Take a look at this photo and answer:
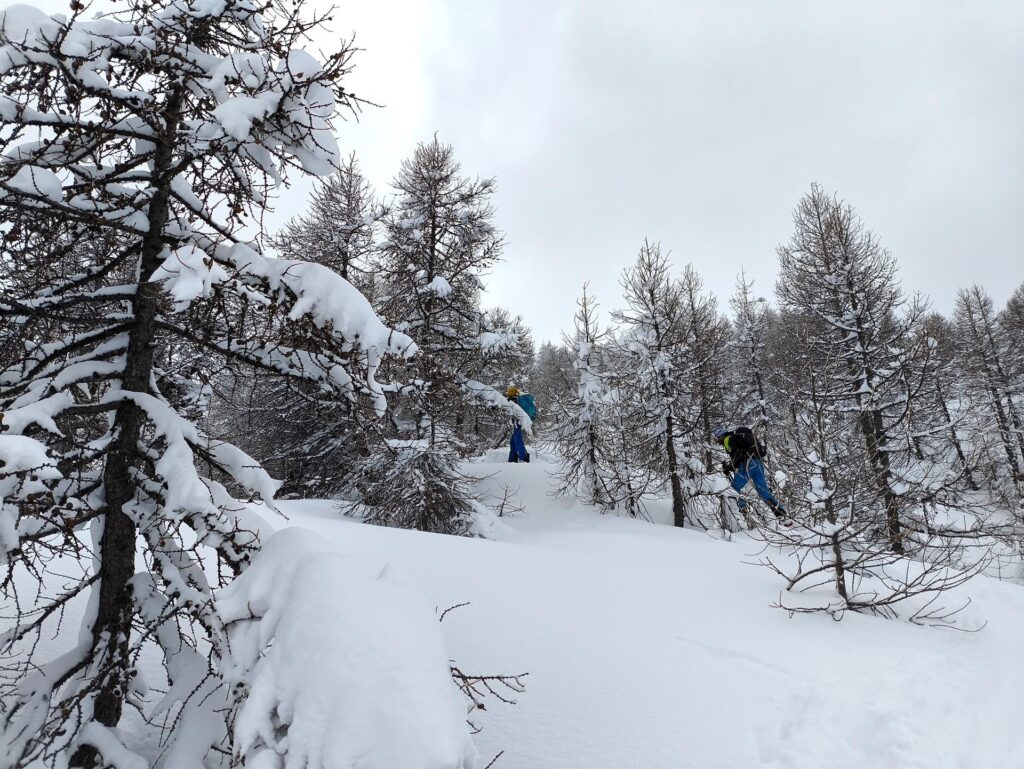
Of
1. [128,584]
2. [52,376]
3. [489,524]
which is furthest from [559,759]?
[489,524]

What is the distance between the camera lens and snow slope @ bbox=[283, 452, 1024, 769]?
2.91 meters

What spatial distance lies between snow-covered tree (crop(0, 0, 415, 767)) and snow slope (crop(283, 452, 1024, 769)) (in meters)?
1.29

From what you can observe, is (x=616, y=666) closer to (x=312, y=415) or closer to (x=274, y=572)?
(x=274, y=572)

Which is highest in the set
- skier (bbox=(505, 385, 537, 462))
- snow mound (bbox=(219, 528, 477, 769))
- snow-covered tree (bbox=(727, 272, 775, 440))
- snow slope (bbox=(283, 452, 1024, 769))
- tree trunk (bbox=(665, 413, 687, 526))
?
snow-covered tree (bbox=(727, 272, 775, 440))

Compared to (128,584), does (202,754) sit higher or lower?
lower

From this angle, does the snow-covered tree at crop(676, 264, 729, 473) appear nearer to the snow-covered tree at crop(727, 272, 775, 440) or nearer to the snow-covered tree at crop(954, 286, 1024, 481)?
the snow-covered tree at crop(727, 272, 775, 440)

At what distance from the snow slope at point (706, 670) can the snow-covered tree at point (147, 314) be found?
1289 millimetres

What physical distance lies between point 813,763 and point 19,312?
5.13 meters

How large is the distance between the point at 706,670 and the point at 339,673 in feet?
9.98

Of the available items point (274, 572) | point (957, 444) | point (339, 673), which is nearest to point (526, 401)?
point (274, 572)

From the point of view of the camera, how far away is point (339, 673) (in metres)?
1.76

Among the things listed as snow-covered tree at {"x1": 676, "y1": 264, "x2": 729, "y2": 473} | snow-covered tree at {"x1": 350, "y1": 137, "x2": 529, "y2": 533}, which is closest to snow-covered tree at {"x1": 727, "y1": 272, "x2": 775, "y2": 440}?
snow-covered tree at {"x1": 676, "y1": 264, "x2": 729, "y2": 473}

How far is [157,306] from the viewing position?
3.06 meters

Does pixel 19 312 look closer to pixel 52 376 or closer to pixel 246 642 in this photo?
pixel 52 376
